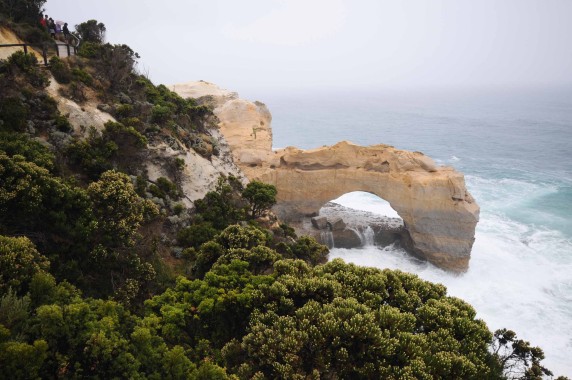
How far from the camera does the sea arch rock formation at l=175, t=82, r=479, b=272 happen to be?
29641mm

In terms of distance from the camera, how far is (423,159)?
30875mm

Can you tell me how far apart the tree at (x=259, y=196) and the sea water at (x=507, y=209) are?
10.2 meters

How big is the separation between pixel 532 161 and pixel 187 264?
63020 millimetres

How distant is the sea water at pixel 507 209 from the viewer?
25172 millimetres

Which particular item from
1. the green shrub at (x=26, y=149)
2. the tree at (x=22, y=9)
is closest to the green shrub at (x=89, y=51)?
the tree at (x=22, y=9)

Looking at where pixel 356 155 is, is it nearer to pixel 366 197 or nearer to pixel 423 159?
pixel 423 159

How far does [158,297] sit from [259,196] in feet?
39.1

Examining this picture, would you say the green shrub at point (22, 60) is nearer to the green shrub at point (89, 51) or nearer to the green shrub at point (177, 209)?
the green shrub at point (89, 51)

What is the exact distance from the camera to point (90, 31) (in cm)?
2792

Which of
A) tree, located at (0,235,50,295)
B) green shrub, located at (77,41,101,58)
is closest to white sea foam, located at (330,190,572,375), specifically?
green shrub, located at (77,41,101,58)

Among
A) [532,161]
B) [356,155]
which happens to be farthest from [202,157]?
[532,161]

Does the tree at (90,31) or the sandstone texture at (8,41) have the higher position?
the tree at (90,31)

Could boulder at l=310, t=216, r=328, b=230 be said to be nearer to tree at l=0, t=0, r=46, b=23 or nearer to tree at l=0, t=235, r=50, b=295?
tree at l=0, t=0, r=46, b=23

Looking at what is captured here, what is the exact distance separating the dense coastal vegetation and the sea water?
1304 cm
